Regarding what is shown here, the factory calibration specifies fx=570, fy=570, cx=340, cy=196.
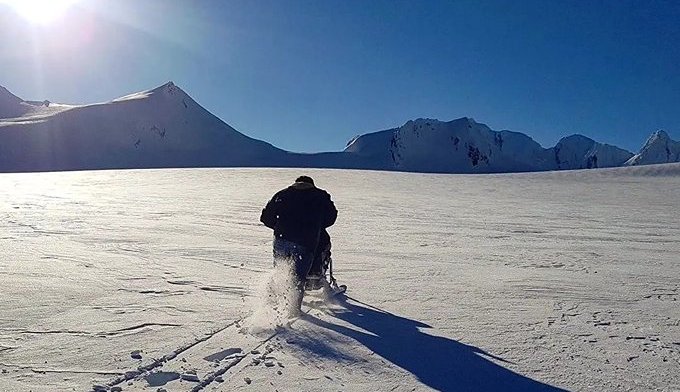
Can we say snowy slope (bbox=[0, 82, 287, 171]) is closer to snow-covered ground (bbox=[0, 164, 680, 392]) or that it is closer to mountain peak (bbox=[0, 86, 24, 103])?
mountain peak (bbox=[0, 86, 24, 103])

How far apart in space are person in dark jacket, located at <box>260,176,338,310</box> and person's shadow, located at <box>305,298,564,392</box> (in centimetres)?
63

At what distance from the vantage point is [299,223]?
20.2 ft

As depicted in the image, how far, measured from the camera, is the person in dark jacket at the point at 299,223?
613cm

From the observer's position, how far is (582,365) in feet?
14.6

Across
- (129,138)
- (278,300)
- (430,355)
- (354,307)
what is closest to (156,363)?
(278,300)

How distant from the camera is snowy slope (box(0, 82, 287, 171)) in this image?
11588 centimetres

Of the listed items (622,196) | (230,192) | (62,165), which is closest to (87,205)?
(230,192)

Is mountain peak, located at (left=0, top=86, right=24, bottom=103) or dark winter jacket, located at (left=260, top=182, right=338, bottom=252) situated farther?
mountain peak, located at (left=0, top=86, right=24, bottom=103)

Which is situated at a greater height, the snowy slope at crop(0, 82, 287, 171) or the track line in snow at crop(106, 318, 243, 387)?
the snowy slope at crop(0, 82, 287, 171)

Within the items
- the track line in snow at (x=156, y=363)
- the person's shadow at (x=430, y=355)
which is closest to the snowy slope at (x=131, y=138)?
the person's shadow at (x=430, y=355)

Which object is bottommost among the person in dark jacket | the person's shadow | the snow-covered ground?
the person's shadow

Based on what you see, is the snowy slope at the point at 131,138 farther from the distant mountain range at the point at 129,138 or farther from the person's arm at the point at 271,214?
the person's arm at the point at 271,214

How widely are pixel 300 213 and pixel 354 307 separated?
3.99 feet

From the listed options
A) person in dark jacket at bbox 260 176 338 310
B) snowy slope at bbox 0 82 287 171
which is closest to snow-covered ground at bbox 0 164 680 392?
person in dark jacket at bbox 260 176 338 310
